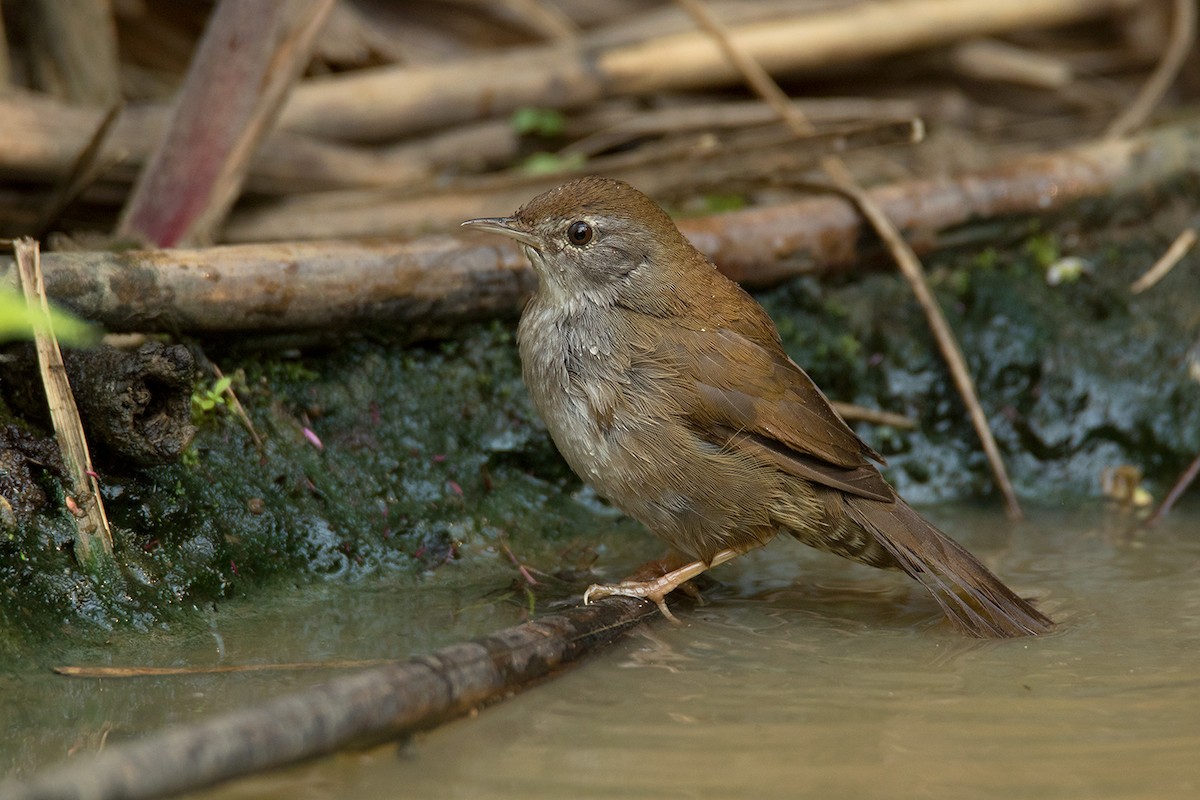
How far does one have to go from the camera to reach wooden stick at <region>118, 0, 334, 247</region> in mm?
4793

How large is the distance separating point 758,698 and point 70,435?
217 cm

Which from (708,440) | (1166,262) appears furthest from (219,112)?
(1166,262)

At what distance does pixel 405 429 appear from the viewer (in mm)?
4609

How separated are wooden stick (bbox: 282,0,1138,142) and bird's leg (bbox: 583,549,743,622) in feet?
11.2

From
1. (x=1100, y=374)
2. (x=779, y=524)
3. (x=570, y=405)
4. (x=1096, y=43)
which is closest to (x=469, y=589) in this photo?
(x=570, y=405)

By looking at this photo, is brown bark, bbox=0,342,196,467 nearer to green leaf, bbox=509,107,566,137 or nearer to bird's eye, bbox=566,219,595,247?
bird's eye, bbox=566,219,595,247

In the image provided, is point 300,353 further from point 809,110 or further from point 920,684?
point 809,110

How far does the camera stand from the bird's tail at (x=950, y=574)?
369 centimetres

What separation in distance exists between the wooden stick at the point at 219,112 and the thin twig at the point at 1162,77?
14.3 ft

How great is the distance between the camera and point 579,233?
4207 millimetres

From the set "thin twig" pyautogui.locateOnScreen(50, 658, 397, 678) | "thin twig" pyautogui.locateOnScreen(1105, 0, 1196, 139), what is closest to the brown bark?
"thin twig" pyautogui.locateOnScreen(50, 658, 397, 678)

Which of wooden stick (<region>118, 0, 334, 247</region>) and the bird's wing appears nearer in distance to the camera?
the bird's wing

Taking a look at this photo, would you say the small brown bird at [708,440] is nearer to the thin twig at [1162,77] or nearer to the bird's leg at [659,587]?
the bird's leg at [659,587]

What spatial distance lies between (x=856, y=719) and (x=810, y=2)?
5.38 m
